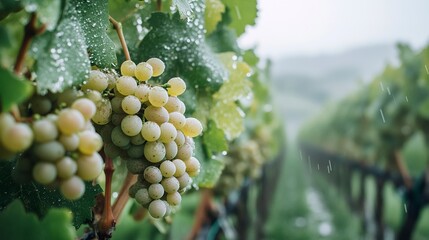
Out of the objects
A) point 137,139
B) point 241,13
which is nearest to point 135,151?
point 137,139

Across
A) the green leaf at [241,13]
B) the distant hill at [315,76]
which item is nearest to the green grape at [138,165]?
the green leaf at [241,13]

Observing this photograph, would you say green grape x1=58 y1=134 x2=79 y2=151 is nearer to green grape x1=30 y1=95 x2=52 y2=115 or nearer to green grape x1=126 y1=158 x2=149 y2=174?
green grape x1=30 y1=95 x2=52 y2=115

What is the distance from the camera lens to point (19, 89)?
0.56 m

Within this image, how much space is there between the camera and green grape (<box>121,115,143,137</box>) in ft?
2.63

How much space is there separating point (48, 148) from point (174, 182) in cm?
29

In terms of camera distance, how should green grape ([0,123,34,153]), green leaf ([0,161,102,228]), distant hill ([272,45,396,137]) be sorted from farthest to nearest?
distant hill ([272,45,396,137])
green leaf ([0,161,102,228])
green grape ([0,123,34,153])

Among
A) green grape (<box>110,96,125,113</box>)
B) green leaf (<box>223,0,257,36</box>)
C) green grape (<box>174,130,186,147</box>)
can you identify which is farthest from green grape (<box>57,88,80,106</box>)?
Answer: green leaf (<box>223,0,257,36</box>)

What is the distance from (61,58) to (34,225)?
26 centimetres

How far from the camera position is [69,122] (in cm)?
60

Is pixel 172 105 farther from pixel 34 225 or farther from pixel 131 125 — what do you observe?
pixel 34 225

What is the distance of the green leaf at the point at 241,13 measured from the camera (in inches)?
58.1

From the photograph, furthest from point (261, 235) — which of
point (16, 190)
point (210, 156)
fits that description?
point (16, 190)

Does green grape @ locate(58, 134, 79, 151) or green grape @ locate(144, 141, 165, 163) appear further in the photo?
green grape @ locate(144, 141, 165, 163)

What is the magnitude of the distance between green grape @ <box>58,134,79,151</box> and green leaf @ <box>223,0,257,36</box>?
3.20ft
